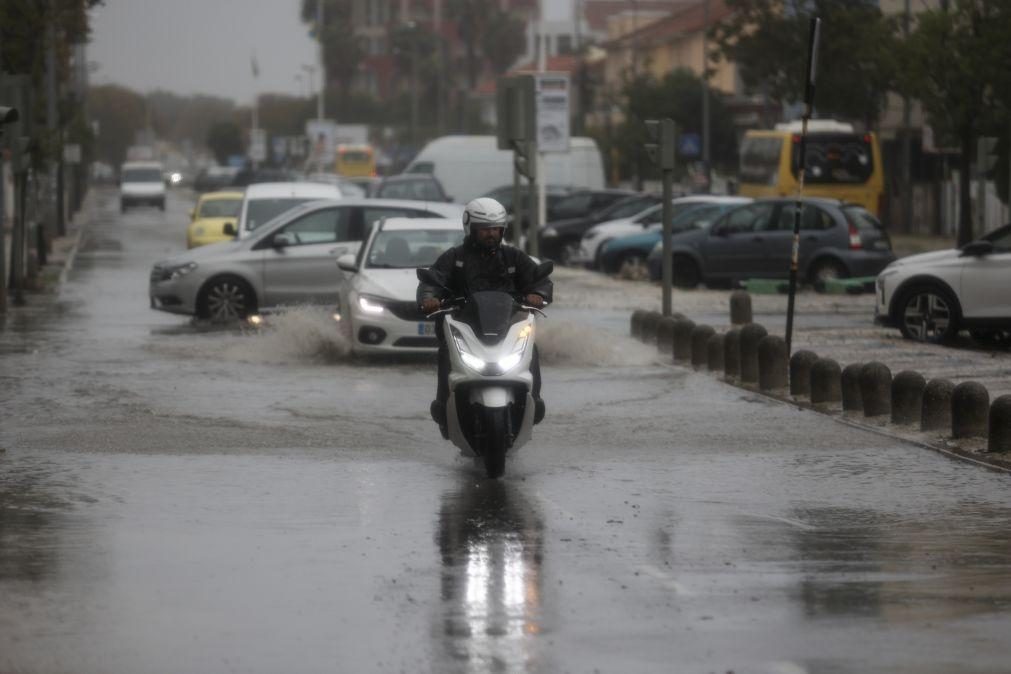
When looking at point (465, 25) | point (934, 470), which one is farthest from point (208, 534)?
point (465, 25)

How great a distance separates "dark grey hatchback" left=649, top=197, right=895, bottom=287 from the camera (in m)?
31.6

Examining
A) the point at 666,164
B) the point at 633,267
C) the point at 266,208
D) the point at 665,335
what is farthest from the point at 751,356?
the point at 633,267

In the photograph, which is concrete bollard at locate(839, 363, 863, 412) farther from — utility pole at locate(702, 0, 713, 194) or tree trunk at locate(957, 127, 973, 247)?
utility pole at locate(702, 0, 713, 194)

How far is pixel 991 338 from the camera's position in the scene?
73.0 feet

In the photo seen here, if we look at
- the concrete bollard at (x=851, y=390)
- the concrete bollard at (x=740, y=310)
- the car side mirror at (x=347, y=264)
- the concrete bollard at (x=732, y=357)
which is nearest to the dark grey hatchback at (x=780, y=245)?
the concrete bollard at (x=740, y=310)

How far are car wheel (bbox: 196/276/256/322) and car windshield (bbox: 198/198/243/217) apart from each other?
16.9 metres

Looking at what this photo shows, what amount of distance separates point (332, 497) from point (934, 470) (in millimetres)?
3720

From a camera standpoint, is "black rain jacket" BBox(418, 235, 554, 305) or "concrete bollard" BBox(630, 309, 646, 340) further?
"concrete bollard" BBox(630, 309, 646, 340)

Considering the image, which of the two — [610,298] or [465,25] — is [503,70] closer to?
[465,25]

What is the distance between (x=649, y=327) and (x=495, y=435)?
10648 mm

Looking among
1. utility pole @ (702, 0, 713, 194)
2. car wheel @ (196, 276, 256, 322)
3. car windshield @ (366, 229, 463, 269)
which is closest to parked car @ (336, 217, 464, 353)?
car windshield @ (366, 229, 463, 269)

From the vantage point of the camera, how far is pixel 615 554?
9.29 m

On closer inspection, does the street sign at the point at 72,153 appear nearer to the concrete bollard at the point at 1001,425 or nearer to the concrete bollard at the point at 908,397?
the concrete bollard at the point at 908,397

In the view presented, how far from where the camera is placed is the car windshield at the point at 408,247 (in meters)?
20.2
